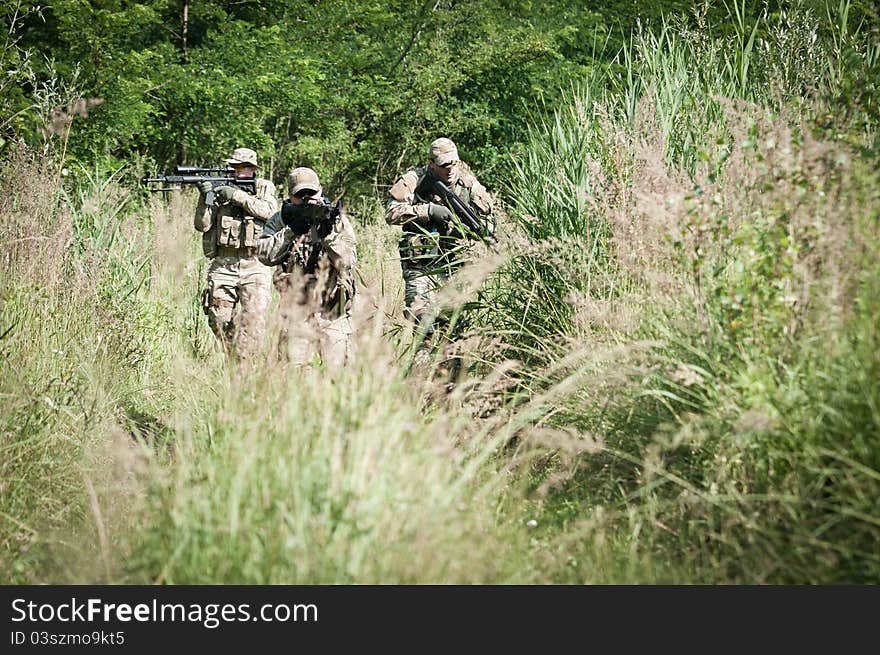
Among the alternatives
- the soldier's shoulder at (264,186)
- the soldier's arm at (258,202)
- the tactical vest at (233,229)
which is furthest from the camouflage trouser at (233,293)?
the soldier's shoulder at (264,186)

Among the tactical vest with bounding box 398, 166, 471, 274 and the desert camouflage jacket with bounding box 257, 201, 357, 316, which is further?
the tactical vest with bounding box 398, 166, 471, 274

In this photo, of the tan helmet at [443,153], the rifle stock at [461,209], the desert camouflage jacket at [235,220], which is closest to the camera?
the rifle stock at [461,209]

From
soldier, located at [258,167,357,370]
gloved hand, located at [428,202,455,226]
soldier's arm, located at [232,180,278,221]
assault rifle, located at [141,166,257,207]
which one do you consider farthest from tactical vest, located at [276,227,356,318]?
assault rifle, located at [141,166,257,207]

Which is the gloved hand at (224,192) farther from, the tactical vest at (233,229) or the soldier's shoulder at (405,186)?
the soldier's shoulder at (405,186)

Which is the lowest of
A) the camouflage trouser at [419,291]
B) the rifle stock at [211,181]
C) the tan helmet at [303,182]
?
the camouflage trouser at [419,291]

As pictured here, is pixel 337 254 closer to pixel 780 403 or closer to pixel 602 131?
pixel 602 131

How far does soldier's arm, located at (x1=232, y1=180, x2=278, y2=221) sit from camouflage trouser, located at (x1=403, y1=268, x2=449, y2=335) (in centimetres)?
144

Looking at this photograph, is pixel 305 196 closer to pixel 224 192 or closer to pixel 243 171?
pixel 224 192

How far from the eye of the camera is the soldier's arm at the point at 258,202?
24.4 ft

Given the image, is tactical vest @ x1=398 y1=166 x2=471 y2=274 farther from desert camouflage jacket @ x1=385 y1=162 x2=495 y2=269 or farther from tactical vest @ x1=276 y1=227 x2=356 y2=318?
tactical vest @ x1=276 y1=227 x2=356 y2=318

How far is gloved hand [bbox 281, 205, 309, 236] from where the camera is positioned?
600 centimetres

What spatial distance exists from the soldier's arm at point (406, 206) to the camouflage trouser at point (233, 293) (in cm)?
154
